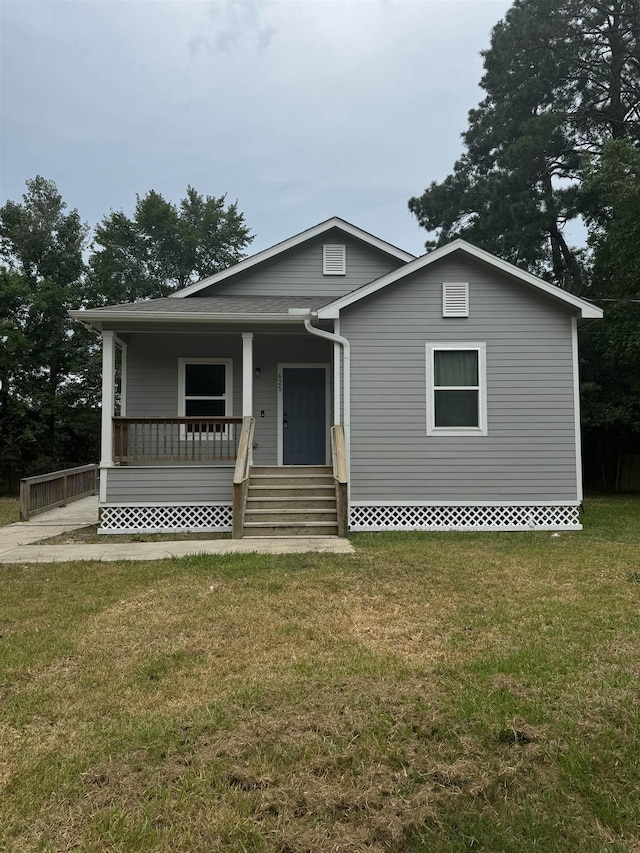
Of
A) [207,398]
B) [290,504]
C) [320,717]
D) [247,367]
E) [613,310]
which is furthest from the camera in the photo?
[613,310]

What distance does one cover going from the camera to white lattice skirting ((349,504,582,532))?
8.63 m

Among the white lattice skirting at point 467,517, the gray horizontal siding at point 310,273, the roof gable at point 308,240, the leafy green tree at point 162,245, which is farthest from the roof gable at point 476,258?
the leafy green tree at point 162,245

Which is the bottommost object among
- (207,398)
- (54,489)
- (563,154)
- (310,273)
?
(54,489)

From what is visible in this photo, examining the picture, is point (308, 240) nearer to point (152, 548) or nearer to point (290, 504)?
point (290, 504)

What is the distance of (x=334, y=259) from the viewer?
38.3 feet

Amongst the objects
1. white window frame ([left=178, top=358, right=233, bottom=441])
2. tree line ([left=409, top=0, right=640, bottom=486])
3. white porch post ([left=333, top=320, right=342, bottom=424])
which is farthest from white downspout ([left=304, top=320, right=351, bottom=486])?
tree line ([left=409, top=0, right=640, bottom=486])

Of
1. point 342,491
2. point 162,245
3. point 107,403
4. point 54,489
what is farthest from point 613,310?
point 162,245

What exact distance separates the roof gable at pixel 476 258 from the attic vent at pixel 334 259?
130 inches

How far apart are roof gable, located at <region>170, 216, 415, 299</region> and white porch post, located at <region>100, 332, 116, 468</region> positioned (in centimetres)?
284

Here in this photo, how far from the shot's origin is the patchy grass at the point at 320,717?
1.93m

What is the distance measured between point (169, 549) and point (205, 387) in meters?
4.46

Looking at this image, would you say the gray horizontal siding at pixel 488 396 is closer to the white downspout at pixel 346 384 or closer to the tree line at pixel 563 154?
the white downspout at pixel 346 384

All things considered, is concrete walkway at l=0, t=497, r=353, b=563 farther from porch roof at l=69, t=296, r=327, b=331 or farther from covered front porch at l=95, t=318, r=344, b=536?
→ porch roof at l=69, t=296, r=327, b=331

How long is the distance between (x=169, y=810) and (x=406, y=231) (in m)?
26.8
